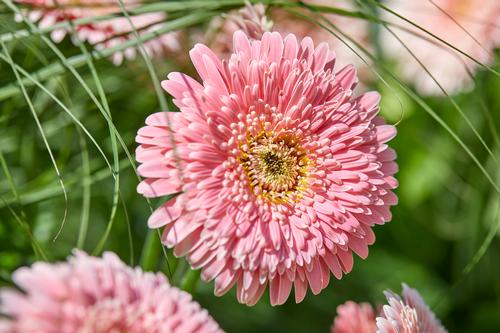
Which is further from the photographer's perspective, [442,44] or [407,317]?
[442,44]

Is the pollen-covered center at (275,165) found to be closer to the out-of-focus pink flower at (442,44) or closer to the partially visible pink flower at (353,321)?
the partially visible pink flower at (353,321)

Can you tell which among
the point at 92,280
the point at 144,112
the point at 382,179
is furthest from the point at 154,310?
the point at 144,112

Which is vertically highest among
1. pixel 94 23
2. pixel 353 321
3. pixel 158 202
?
pixel 94 23

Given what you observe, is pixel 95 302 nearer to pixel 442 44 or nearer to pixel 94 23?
pixel 94 23

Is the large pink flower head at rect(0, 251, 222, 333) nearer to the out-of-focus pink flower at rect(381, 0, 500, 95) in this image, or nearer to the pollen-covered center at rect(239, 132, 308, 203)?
the pollen-covered center at rect(239, 132, 308, 203)

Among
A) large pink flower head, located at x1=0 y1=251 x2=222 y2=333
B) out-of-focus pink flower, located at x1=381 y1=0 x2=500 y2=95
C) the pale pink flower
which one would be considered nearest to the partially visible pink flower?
the pale pink flower

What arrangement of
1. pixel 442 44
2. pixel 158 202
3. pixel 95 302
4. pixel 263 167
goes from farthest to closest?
pixel 442 44, pixel 158 202, pixel 263 167, pixel 95 302

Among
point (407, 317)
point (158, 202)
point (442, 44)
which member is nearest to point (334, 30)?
point (442, 44)

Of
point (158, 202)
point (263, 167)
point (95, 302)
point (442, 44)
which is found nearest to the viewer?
point (95, 302)
